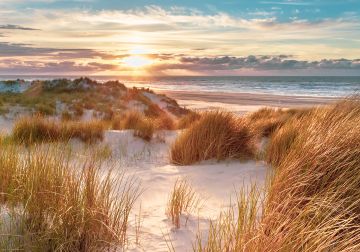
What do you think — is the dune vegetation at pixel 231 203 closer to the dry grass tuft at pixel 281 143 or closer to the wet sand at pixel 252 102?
the dry grass tuft at pixel 281 143

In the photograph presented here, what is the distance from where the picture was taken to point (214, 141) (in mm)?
6020

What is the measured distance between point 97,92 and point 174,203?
63.6 feet

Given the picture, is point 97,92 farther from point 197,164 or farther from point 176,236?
point 176,236

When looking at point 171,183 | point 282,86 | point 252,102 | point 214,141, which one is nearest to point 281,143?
point 214,141

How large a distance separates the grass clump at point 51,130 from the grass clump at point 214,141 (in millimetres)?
2086

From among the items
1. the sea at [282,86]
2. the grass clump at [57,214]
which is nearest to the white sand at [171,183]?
the grass clump at [57,214]

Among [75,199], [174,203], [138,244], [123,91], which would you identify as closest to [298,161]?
[174,203]

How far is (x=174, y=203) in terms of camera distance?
11.1 ft

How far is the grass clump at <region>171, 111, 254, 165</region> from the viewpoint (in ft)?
19.9

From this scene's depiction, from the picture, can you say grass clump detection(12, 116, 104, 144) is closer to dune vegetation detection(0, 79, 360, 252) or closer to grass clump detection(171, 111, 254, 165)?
grass clump detection(171, 111, 254, 165)

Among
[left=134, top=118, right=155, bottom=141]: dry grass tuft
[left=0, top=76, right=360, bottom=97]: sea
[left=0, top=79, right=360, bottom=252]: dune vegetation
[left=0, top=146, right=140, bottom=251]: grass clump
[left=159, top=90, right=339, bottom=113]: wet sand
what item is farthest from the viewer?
[left=0, top=76, right=360, bottom=97]: sea

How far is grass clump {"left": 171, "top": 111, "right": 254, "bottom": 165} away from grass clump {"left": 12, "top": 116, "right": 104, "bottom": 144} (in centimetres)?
209

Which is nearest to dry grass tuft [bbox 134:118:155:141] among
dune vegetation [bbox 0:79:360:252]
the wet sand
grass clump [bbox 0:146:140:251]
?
dune vegetation [bbox 0:79:360:252]

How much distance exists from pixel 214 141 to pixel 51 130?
3.38m
